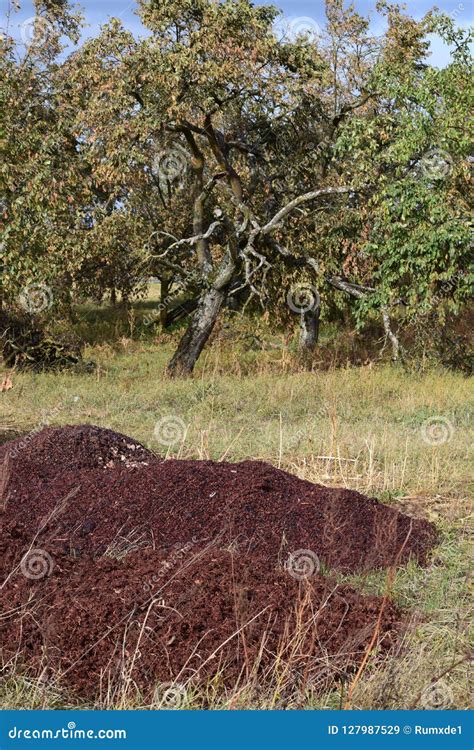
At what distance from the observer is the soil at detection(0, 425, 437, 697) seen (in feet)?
14.1

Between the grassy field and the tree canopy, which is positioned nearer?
the grassy field

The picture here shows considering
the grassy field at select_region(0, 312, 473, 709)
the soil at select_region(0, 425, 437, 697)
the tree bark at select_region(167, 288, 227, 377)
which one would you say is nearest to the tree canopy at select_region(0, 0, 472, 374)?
the tree bark at select_region(167, 288, 227, 377)

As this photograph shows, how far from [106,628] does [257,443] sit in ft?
16.7

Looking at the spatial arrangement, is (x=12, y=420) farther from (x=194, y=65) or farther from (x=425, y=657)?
(x=425, y=657)

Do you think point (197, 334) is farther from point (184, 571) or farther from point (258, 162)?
point (184, 571)

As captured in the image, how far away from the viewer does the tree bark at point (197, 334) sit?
16125mm

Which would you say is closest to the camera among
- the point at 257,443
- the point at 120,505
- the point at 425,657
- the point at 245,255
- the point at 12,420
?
the point at 425,657

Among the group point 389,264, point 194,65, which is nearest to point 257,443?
point 389,264

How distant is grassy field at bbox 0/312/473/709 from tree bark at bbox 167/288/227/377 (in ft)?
1.36

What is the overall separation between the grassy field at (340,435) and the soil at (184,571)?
0.18 metres

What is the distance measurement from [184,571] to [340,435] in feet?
16.2

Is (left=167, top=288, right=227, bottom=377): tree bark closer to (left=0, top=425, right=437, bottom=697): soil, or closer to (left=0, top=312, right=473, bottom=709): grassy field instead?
(left=0, top=312, right=473, bottom=709): grassy field

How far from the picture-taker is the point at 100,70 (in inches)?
589

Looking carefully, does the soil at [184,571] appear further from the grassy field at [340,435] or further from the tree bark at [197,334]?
the tree bark at [197,334]
